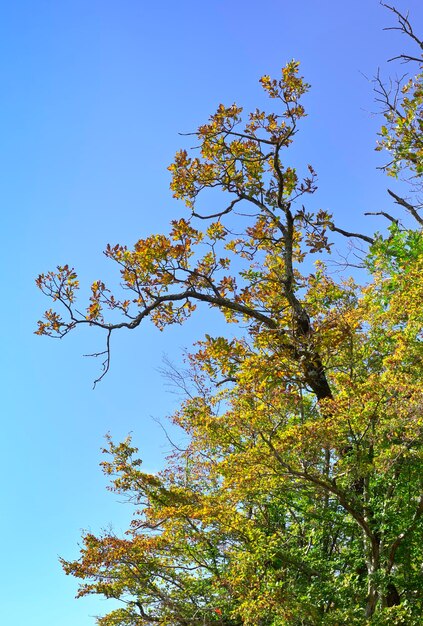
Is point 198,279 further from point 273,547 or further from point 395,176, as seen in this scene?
point 273,547

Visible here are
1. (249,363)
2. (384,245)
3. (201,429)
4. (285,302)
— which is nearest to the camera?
(249,363)

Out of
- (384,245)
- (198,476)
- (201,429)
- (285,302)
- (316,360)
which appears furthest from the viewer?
(198,476)

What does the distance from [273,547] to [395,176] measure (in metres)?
5.97

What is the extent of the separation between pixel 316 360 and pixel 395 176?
113 inches

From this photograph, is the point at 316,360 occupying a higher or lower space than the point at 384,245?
lower

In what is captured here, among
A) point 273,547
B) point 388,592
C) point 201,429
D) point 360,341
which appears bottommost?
point 388,592

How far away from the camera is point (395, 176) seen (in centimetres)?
580

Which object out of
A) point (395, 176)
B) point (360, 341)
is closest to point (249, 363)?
point (360, 341)

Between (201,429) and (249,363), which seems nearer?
(249,363)

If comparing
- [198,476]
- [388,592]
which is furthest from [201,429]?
[388,592]

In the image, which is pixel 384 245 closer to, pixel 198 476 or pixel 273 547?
pixel 273 547

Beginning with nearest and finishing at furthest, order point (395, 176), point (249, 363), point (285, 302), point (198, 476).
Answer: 1. point (395, 176)
2. point (249, 363)
3. point (285, 302)
4. point (198, 476)

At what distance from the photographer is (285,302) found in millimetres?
8375

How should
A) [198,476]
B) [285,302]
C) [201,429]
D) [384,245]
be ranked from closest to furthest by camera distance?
[285,302] < [384,245] < [201,429] < [198,476]
